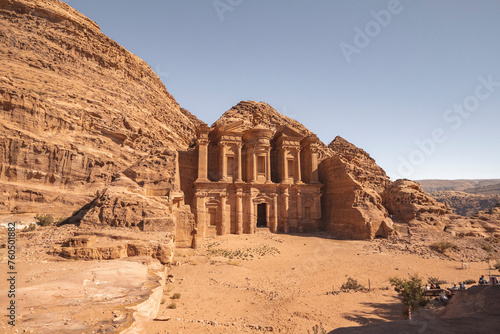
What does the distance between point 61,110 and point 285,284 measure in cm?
2322

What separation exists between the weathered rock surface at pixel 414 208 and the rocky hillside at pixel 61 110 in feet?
99.2

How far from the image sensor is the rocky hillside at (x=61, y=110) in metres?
19.6

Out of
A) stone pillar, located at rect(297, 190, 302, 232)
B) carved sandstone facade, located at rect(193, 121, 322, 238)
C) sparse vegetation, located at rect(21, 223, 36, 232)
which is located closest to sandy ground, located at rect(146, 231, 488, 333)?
carved sandstone facade, located at rect(193, 121, 322, 238)

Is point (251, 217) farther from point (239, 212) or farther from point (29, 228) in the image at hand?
point (29, 228)

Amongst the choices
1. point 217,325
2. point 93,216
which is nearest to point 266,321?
point 217,325

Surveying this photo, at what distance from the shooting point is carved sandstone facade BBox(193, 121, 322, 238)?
98.8 feet

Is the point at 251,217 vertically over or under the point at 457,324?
over

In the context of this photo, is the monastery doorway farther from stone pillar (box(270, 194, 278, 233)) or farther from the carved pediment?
the carved pediment

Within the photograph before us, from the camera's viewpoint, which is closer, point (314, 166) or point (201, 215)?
point (201, 215)

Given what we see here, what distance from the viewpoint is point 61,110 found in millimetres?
23016

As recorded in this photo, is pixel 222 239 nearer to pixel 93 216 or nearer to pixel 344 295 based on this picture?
pixel 93 216

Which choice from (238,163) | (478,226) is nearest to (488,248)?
(478,226)

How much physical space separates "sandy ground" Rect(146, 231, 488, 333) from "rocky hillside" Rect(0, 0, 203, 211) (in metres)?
11.7

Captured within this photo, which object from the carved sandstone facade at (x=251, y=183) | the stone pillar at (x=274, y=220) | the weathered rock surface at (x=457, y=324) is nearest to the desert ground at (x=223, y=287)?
the weathered rock surface at (x=457, y=324)
